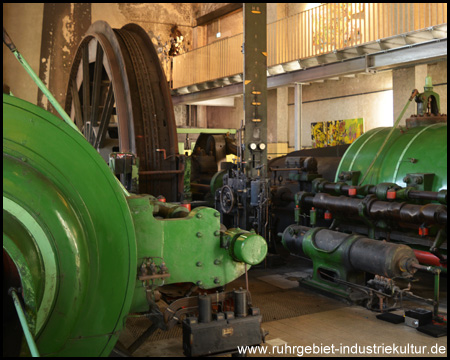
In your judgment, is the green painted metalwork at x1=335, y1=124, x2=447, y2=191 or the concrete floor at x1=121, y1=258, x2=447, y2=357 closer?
the concrete floor at x1=121, y1=258, x2=447, y2=357

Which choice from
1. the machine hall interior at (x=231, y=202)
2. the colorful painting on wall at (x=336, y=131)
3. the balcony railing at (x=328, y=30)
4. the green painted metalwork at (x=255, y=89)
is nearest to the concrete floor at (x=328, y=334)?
the machine hall interior at (x=231, y=202)

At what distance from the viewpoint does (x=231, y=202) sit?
6320mm

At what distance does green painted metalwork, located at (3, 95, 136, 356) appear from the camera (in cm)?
177

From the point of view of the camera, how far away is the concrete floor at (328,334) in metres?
3.35

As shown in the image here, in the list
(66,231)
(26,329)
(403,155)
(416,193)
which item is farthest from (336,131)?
(26,329)

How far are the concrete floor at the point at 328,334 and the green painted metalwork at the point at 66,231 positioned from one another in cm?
135

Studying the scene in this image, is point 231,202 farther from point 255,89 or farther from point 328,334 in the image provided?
point 328,334

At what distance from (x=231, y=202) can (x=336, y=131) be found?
753 centimetres

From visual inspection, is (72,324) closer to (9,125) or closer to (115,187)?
(115,187)

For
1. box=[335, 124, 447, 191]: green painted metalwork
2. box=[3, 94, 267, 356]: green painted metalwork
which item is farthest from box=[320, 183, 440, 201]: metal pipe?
box=[3, 94, 267, 356]: green painted metalwork

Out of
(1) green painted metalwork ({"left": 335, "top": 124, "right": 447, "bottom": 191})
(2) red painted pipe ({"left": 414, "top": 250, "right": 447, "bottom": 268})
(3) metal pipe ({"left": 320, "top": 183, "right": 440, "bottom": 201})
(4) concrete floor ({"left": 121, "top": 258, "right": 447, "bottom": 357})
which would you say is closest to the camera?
(4) concrete floor ({"left": 121, "top": 258, "right": 447, "bottom": 357})

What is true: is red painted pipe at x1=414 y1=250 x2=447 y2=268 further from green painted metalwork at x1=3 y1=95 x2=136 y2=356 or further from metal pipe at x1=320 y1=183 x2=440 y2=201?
green painted metalwork at x1=3 y1=95 x2=136 y2=356

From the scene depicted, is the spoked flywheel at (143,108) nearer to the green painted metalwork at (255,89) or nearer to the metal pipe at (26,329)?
the green painted metalwork at (255,89)

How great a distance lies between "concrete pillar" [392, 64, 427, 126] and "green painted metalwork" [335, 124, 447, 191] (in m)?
3.98
